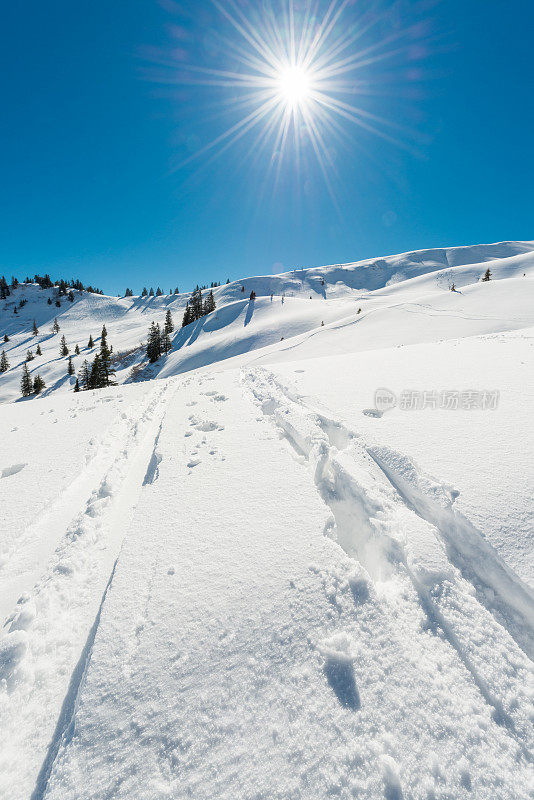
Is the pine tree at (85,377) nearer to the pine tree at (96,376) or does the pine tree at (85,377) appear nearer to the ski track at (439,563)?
the pine tree at (96,376)

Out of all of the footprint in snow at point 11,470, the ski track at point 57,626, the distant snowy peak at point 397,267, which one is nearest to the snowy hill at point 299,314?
the distant snowy peak at point 397,267

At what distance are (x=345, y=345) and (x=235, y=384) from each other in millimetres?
14661

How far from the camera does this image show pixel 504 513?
339cm

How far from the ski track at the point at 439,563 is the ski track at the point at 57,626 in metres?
2.56

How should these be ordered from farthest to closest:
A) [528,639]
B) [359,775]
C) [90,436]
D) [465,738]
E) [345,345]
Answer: [345,345], [90,436], [528,639], [465,738], [359,775]

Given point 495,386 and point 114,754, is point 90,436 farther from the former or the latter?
point 495,386

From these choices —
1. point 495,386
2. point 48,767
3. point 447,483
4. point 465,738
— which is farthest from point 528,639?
point 495,386

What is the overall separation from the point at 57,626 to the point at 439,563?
4.00m

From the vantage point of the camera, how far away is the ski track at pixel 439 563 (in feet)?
7.58

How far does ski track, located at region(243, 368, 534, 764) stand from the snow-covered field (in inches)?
0.7

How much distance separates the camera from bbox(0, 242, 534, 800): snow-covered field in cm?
194

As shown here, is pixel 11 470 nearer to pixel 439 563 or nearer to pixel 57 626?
pixel 57 626

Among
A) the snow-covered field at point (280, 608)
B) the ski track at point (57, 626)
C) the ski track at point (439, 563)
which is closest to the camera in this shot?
the snow-covered field at point (280, 608)

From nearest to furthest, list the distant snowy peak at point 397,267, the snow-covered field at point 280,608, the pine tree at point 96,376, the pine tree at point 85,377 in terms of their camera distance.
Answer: the snow-covered field at point 280,608 < the pine tree at point 96,376 < the pine tree at point 85,377 < the distant snowy peak at point 397,267
